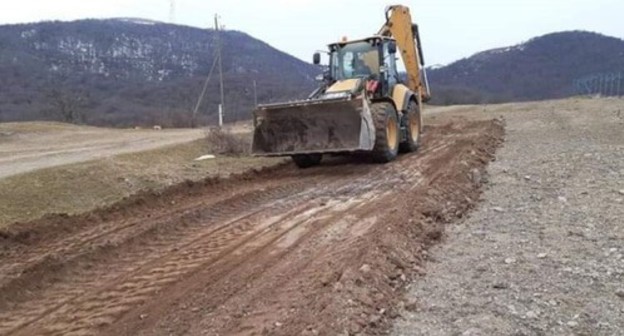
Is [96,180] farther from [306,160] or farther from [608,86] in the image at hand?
[608,86]

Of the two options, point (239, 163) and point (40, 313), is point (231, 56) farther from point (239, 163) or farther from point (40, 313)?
point (40, 313)

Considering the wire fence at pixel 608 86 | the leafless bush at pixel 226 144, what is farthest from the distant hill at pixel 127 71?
the leafless bush at pixel 226 144

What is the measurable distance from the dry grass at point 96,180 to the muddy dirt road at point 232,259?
0.88 m

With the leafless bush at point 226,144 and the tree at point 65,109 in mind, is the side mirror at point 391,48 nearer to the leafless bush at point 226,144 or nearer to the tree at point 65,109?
the leafless bush at point 226,144

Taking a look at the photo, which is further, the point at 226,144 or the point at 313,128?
the point at 226,144

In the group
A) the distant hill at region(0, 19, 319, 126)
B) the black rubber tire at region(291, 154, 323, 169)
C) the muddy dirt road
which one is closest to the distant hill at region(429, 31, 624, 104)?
the distant hill at region(0, 19, 319, 126)

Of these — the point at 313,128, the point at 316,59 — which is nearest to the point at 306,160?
the point at 313,128

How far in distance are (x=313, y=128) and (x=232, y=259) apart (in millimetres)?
6493

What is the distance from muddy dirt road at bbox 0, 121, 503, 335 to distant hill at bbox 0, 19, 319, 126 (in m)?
33.8

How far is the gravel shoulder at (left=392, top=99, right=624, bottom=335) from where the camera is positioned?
14.0ft

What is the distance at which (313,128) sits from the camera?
40.3 feet

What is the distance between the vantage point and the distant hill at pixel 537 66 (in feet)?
268

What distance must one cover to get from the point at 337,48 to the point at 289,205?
20.5 feet

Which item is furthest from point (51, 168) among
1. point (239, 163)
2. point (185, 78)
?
point (185, 78)
